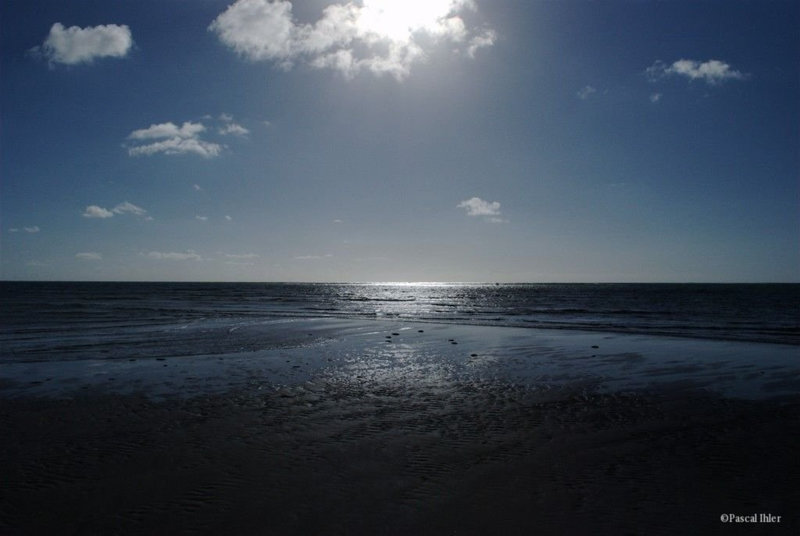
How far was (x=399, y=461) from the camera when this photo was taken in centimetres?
816

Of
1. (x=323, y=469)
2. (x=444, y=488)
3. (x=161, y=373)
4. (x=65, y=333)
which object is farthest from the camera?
(x=65, y=333)

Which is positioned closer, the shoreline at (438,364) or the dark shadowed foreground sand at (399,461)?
the dark shadowed foreground sand at (399,461)

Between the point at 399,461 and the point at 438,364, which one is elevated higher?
the point at 399,461

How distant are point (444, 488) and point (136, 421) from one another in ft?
24.8

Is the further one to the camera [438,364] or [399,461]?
[438,364]

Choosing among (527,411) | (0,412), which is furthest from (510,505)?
(0,412)

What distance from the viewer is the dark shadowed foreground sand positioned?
622 centimetres

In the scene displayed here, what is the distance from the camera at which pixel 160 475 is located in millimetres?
7512

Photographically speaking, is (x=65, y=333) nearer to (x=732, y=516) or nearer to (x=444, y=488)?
(x=444, y=488)

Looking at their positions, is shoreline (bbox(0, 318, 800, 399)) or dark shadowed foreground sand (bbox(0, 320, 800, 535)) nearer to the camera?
dark shadowed foreground sand (bbox(0, 320, 800, 535))

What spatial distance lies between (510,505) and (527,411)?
5259 millimetres

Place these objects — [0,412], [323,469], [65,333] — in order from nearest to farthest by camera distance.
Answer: [323,469]
[0,412]
[65,333]

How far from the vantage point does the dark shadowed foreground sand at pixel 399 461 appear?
6219 mm

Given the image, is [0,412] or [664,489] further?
[0,412]
